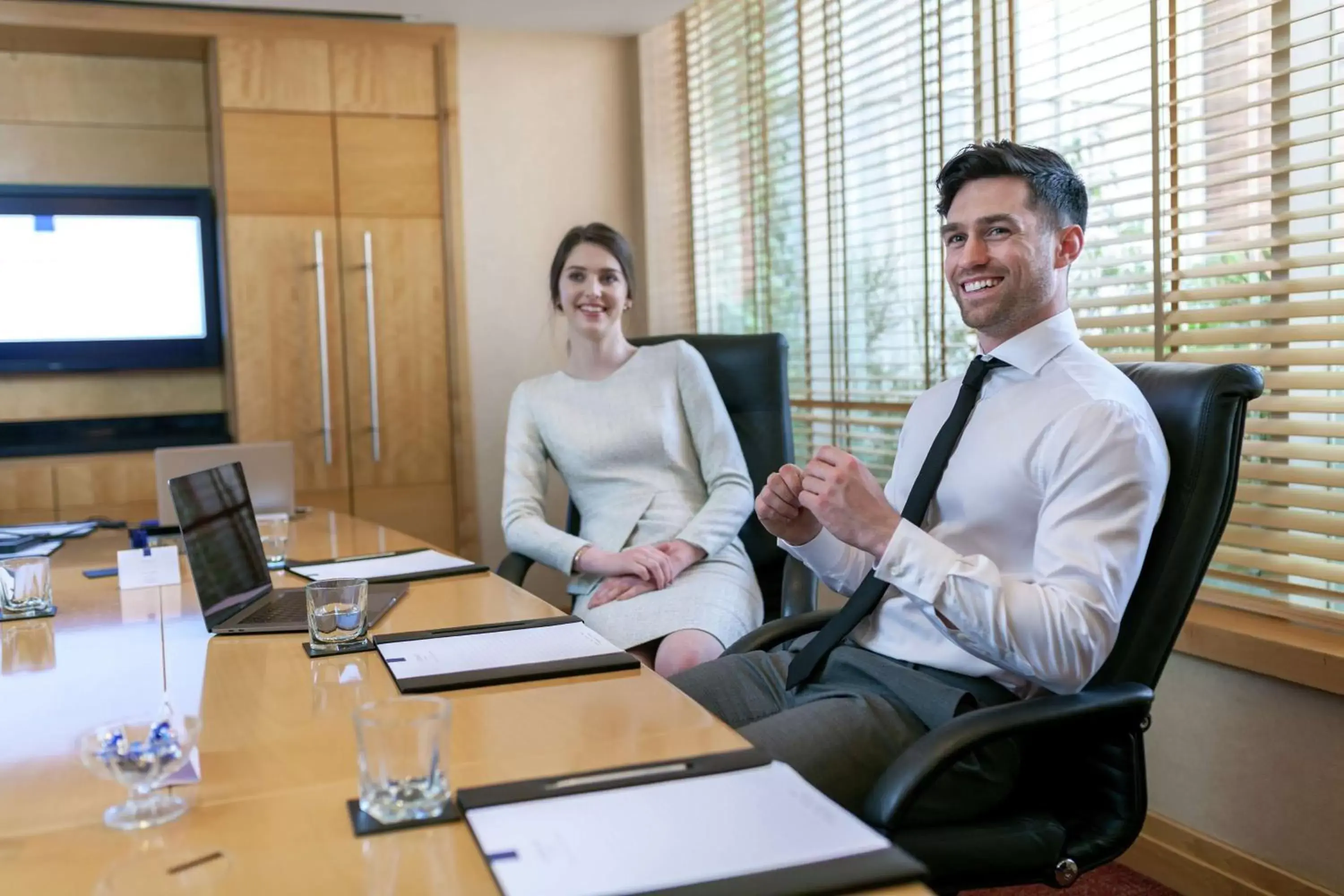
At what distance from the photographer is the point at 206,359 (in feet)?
14.5

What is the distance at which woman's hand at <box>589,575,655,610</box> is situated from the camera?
2.58 meters

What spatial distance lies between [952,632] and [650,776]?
0.64 m

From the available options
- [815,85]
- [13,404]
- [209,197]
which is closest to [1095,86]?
[815,85]

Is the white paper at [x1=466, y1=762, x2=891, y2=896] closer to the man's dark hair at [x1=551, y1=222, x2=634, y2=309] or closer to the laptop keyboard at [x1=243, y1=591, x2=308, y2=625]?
the laptop keyboard at [x1=243, y1=591, x2=308, y2=625]

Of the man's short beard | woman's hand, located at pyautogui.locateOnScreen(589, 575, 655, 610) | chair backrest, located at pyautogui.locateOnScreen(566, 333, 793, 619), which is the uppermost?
the man's short beard

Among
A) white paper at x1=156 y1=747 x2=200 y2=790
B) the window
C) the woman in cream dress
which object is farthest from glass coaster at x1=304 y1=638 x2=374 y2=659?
the window

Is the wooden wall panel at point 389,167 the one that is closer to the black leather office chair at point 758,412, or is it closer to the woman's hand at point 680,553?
the black leather office chair at point 758,412

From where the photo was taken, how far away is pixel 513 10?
4.30 m

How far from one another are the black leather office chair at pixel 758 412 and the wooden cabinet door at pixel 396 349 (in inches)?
63.0

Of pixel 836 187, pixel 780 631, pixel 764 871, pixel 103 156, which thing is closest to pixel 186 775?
pixel 764 871

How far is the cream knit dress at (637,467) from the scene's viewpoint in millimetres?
2701

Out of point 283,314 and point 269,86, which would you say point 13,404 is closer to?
point 283,314

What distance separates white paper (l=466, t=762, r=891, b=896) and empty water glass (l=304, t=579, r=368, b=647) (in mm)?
655

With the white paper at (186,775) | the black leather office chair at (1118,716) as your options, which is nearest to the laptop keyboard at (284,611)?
the white paper at (186,775)
